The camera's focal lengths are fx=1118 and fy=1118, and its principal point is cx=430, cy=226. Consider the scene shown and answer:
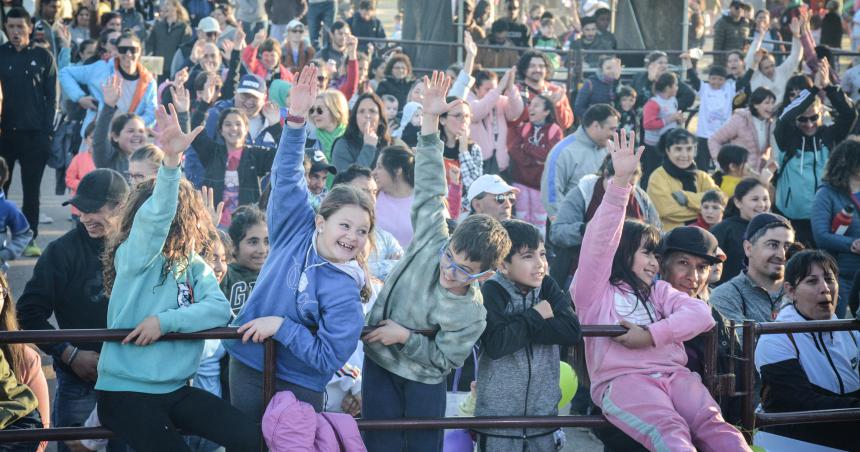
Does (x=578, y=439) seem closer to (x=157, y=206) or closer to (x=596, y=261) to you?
(x=596, y=261)

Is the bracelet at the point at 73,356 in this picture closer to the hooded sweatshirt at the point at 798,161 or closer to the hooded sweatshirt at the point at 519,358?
the hooded sweatshirt at the point at 519,358

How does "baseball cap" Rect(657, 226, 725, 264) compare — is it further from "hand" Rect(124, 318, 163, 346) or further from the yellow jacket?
the yellow jacket

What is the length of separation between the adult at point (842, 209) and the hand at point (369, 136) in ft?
11.2

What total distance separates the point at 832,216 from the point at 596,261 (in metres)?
3.87

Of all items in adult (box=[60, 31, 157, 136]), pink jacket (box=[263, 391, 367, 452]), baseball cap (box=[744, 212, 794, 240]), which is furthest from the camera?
adult (box=[60, 31, 157, 136])

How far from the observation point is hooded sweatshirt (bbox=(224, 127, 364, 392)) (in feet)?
14.4

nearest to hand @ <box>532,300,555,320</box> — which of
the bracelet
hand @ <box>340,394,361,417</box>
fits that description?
hand @ <box>340,394,361,417</box>

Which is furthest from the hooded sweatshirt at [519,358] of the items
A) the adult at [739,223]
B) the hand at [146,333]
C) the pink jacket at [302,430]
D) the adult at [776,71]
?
the adult at [776,71]

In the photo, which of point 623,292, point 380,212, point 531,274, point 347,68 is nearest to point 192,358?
point 531,274

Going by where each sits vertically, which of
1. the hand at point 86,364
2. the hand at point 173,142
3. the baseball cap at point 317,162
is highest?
the hand at point 173,142

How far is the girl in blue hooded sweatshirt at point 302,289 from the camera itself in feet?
14.5

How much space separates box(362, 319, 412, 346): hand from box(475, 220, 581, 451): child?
0.43 m

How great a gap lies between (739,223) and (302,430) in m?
4.37

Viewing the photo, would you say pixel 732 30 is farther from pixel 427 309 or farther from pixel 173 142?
pixel 173 142
